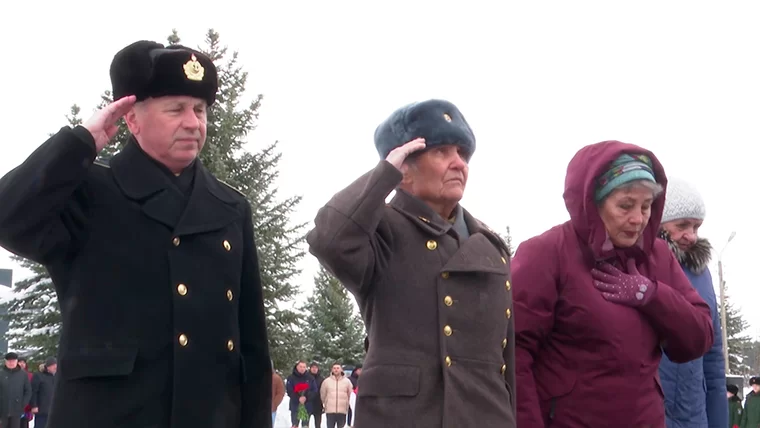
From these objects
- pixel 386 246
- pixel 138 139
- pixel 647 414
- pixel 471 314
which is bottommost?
pixel 647 414

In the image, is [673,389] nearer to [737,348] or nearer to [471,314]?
[471,314]

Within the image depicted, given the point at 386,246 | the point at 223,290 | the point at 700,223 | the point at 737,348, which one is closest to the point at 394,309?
the point at 386,246

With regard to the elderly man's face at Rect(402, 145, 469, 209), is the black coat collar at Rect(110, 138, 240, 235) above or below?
below

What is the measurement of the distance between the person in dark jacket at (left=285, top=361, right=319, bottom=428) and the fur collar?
61.3 feet

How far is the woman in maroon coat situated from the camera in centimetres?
391

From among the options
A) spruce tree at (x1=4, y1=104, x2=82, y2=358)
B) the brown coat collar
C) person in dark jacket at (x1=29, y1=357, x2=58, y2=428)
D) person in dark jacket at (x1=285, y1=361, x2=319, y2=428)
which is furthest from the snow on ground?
the brown coat collar

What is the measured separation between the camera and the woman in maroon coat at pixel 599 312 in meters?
3.91

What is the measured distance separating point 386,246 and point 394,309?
0.24 meters

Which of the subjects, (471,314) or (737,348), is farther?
(737,348)

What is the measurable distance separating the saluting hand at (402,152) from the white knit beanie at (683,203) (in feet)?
Result: 6.67

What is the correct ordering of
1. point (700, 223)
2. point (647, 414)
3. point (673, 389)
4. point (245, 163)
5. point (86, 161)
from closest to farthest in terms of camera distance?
point (86, 161)
point (647, 414)
point (673, 389)
point (700, 223)
point (245, 163)

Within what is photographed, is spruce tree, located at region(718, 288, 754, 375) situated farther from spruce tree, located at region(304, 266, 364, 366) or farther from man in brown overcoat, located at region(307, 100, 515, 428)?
man in brown overcoat, located at region(307, 100, 515, 428)

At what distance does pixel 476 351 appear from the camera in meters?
3.49

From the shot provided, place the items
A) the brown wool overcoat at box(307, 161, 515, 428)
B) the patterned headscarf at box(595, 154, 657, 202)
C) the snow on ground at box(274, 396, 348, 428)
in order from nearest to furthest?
the brown wool overcoat at box(307, 161, 515, 428), the patterned headscarf at box(595, 154, 657, 202), the snow on ground at box(274, 396, 348, 428)
